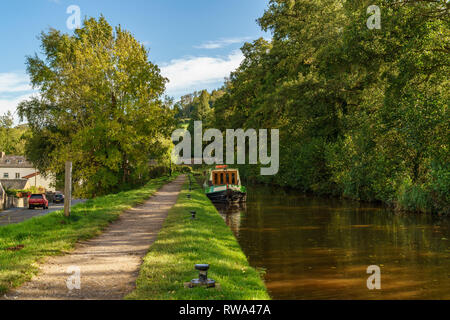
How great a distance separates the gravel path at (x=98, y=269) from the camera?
20.9 ft

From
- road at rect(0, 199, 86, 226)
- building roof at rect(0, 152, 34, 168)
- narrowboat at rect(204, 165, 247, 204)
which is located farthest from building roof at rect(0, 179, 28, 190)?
narrowboat at rect(204, 165, 247, 204)

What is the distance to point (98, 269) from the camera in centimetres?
800

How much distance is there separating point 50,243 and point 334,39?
25613mm

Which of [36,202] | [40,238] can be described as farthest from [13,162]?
[40,238]

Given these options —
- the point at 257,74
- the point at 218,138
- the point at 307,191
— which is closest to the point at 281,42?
the point at 257,74

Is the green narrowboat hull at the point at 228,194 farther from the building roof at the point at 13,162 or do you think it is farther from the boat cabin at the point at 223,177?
the building roof at the point at 13,162

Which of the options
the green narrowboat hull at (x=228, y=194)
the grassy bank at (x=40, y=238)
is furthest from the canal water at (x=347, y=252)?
the green narrowboat hull at (x=228, y=194)

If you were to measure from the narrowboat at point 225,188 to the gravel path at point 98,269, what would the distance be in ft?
53.7

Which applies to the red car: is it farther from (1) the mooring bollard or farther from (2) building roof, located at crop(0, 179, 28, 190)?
(1) the mooring bollard

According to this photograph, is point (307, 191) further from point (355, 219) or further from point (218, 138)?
point (218, 138)

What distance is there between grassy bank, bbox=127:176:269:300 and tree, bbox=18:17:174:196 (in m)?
16.0

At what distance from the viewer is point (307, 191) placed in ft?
131

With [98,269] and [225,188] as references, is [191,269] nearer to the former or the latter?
[98,269]

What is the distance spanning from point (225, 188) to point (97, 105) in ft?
35.1
